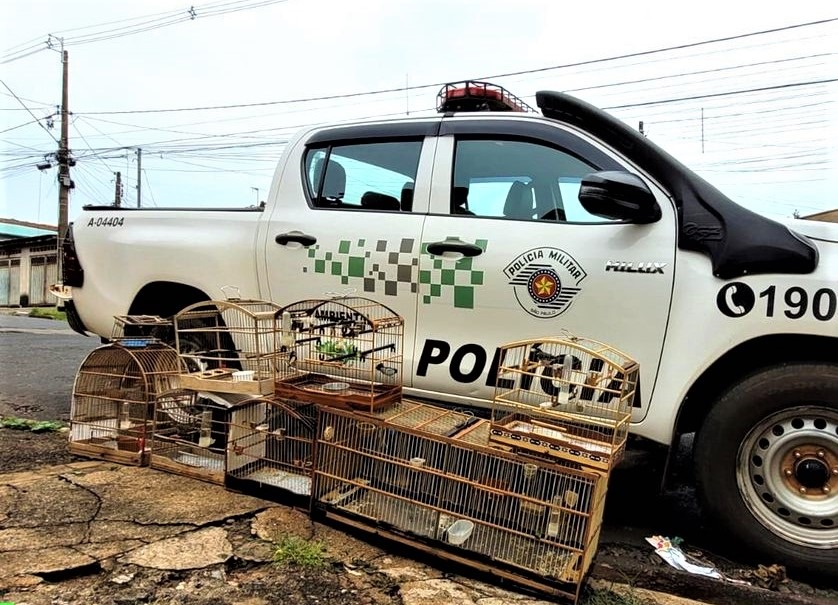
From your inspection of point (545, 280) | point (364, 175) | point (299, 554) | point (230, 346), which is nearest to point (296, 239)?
point (364, 175)

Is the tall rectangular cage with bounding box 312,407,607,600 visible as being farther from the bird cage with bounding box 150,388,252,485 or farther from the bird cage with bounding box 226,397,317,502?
the bird cage with bounding box 150,388,252,485

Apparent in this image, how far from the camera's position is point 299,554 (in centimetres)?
246

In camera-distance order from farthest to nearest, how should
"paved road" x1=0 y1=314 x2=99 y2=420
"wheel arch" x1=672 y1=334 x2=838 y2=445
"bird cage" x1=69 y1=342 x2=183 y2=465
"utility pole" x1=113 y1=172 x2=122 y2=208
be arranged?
"utility pole" x1=113 y1=172 x2=122 y2=208 → "paved road" x1=0 y1=314 x2=99 y2=420 → "bird cage" x1=69 y1=342 x2=183 y2=465 → "wheel arch" x1=672 y1=334 x2=838 y2=445

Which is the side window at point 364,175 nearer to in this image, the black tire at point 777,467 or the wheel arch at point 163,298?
the wheel arch at point 163,298

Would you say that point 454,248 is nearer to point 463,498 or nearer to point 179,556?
point 463,498

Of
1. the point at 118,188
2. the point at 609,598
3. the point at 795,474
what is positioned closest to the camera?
the point at 609,598

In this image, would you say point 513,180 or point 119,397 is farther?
point 119,397

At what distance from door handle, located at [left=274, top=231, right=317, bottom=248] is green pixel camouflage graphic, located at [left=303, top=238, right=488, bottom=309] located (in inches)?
1.6

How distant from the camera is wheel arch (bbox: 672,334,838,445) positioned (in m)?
2.69

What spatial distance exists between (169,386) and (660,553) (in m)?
2.85

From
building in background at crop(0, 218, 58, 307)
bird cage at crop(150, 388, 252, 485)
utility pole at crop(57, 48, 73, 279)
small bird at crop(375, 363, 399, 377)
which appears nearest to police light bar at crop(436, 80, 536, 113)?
small bird at crop(375, 363, 399, 377)

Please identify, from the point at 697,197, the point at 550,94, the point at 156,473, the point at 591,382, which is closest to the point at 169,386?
the point at 156,473

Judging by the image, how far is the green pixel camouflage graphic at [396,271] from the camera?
10.5ft

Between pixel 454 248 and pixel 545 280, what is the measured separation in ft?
1.66
